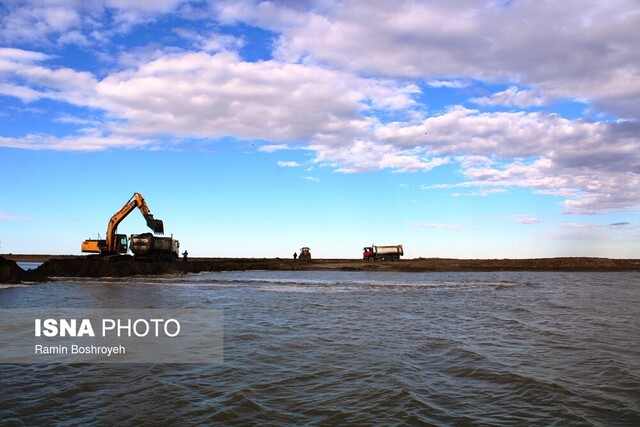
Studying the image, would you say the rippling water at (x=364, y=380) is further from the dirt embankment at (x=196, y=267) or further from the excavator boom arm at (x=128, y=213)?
the excavator boom arm at (x=128, y=213)

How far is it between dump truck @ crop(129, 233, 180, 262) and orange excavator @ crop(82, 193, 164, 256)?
180 centimetres

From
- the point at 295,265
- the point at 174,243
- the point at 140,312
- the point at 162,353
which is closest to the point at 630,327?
the point at 162,353

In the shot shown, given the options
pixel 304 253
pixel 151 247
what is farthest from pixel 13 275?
pixel 304 253

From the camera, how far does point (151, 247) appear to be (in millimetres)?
51781

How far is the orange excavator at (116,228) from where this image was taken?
158 feet

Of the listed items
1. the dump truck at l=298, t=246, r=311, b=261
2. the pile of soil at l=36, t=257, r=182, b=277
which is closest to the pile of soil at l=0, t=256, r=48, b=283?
the pile of soil at l=36, t=257, r=182, b=277

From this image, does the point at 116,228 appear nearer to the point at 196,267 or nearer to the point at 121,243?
the point at 121,243

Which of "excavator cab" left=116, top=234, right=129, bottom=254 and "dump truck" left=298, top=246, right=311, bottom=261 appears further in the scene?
"dump truck" left=298, top=246, right=311, bottom=261

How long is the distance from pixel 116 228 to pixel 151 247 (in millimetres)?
4406

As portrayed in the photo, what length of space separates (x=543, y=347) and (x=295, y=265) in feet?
207

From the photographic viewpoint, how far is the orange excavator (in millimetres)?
48062

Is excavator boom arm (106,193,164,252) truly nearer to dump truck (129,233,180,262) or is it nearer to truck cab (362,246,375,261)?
dump truck (129,233,180,262)

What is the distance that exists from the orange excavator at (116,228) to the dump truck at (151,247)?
1.80 meters

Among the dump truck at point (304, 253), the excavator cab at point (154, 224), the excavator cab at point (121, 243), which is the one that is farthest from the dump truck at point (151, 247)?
the dump truck at point (304, 253)
